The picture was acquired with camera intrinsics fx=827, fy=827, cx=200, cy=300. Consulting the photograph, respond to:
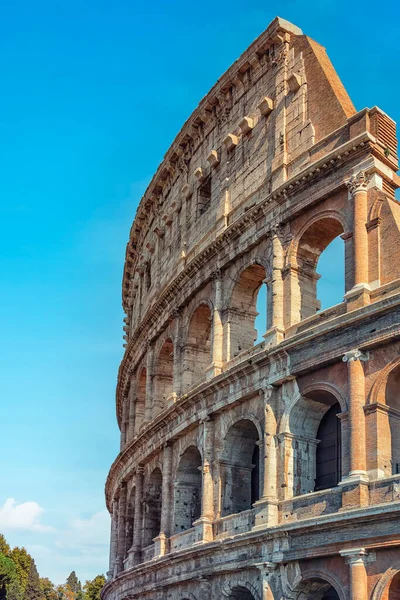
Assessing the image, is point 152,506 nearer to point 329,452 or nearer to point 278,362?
point 329,452

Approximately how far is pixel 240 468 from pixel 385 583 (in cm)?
674

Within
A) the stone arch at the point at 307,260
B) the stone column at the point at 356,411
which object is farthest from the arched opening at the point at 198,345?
the stone column at the point at 356,411

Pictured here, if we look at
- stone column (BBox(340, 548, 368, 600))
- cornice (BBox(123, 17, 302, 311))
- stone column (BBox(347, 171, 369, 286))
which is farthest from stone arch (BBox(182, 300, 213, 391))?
stone column (BBox(340, 548, 368, 600))

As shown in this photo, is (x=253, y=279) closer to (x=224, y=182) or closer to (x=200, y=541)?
(x=224, y=182)

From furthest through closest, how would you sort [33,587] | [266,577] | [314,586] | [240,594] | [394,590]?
[33,587], [240,594], [266,577], [314,586], [394,590]

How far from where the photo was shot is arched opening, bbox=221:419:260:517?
21.7m

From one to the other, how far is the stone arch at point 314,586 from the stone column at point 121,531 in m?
13.3

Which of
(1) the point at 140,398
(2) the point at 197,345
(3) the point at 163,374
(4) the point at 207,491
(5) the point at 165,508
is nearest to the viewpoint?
(4) the point at 207,491

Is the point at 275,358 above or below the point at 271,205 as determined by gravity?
below

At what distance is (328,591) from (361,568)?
8.49ft

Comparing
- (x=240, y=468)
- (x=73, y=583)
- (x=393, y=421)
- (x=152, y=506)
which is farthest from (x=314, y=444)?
(x=73, y=583)

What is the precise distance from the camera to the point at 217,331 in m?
23.6

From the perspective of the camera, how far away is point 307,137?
22.1 meters

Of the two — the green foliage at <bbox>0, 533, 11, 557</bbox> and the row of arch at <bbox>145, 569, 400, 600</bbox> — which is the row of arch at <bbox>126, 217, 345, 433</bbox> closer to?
the row of arch at <bbox>145, 569, 400, 600</bbox>
